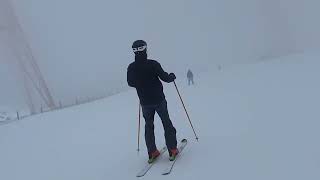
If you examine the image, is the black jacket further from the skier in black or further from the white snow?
the white snow

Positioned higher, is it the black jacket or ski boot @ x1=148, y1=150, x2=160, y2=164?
the black jacket

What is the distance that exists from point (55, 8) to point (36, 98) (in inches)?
1152

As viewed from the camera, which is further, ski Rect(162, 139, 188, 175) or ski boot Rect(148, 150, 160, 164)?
ski boot Rect(148, 150, 160, 164)

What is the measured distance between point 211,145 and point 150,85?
1618 millimetres

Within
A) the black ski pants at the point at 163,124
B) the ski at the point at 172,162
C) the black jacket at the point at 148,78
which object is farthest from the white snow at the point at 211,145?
the black jacket at the point at 148,78

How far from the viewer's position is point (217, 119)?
11312mm

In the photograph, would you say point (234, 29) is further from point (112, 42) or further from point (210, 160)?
point (210, 160)

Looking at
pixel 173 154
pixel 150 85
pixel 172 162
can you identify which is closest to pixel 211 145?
pixel 173 154

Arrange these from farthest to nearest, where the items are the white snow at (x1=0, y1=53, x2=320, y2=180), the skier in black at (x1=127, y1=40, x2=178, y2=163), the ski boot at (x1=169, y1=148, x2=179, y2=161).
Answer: the ski boot at (x1=169, y1=148, x2=179, y2=161)
the skier in black at (x1=127, y1=40, x2=178, y2=163)
the white snow at (x1=0, y1=53, x2=320, y2=180)

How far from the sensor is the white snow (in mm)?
6617

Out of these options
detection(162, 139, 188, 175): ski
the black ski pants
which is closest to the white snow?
detection(162, 139, 188, 175): ski

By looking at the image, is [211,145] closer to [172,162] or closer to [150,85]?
[172,162]

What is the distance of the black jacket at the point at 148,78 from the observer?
7.53m

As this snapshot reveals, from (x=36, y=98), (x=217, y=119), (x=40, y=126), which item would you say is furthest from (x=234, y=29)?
(x=217, y=119)
